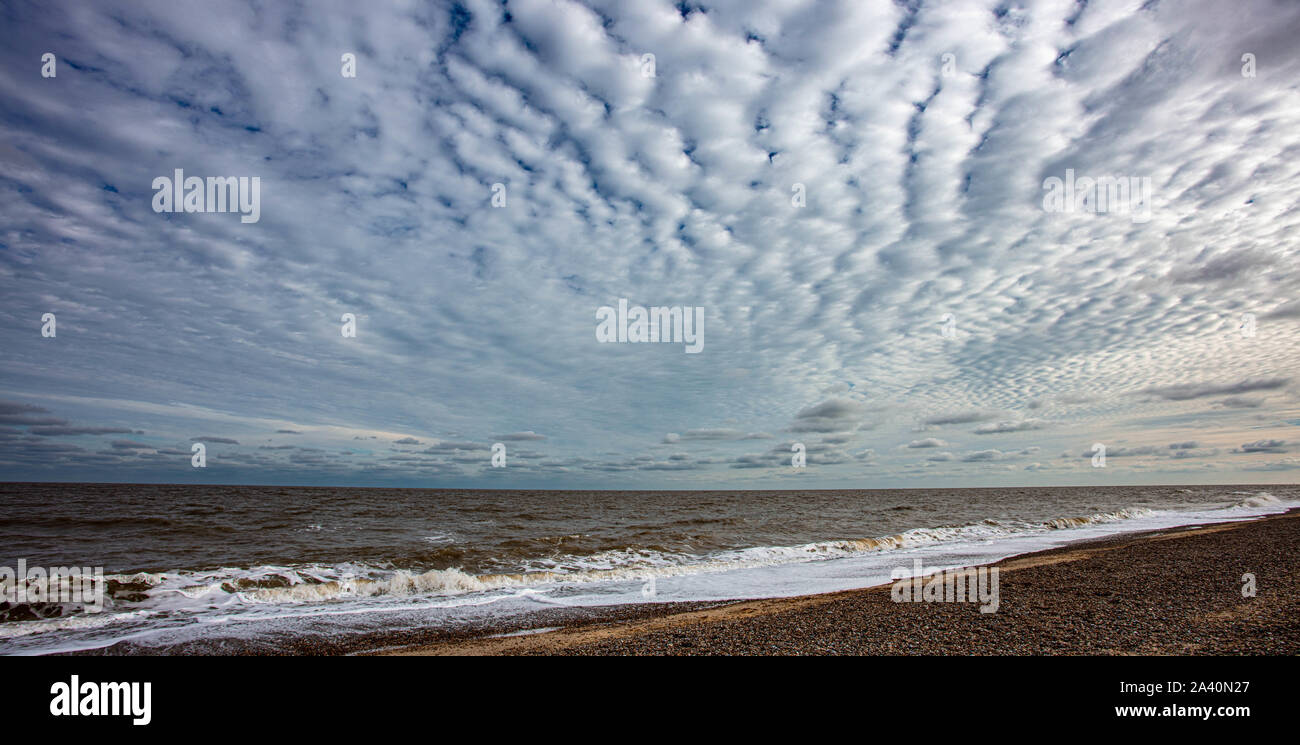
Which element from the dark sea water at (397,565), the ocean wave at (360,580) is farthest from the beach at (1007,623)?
the ocean wave at (360,580)

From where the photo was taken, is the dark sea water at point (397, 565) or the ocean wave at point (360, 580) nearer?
the dark sea water at point (397, 565)

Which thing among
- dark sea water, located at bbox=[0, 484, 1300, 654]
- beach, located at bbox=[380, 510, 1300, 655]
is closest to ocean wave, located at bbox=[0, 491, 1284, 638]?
dark sea water, located at bbox=[0, 484, 1300, 654]

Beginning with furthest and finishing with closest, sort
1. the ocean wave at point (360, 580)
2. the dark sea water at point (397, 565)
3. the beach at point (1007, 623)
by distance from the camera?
1. the ocean wave at point (360, 580)
2. the dark sea water at point (397, 565)
3. the beach at point (1007, 623)

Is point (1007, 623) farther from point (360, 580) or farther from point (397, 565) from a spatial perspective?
point (397, 565)

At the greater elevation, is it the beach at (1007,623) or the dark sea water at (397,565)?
the beach at (1007,623)

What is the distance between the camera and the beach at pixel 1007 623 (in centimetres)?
766

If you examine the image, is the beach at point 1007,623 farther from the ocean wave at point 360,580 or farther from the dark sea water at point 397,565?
the ocean wave at point 360,580

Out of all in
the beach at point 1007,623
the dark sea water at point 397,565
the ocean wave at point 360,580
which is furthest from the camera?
the ocean wave at point 360,580

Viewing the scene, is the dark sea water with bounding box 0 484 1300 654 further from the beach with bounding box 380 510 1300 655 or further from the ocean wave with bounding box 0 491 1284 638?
the beach with bounding box 380 510 1300 655

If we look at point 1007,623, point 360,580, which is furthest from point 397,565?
point 1007,623

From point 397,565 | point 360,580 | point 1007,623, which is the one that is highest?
point 1007,623

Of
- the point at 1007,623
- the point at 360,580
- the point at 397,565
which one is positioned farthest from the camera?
the point at 397,565

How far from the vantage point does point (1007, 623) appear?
8.93 meters
